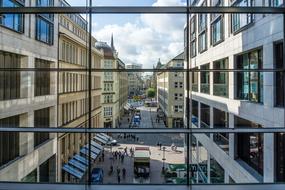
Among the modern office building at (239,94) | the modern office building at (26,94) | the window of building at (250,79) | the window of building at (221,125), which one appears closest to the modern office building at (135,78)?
the modern office building at (239,94)

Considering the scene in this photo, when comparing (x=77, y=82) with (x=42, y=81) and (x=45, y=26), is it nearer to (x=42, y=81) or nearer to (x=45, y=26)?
(x=45, y=26)

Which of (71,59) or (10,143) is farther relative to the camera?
(10,143)

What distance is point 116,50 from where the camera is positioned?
5.34 meters

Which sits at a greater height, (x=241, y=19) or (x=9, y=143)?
(x=241, y=19)

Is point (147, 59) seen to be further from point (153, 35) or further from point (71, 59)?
point (71, 59)

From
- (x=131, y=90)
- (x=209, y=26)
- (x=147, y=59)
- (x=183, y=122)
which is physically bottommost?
(x=183, y=122)

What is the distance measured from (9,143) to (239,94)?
336 inches

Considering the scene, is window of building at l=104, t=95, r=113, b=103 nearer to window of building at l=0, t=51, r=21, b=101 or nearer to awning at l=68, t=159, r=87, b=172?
awning at l=68, t=159, r=87, b=172

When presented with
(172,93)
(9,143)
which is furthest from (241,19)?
(9,143)

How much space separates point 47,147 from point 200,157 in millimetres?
5614

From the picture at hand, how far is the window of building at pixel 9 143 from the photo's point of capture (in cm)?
879

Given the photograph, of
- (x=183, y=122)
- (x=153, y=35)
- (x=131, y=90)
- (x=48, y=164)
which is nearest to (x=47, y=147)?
(x=48, y=164)

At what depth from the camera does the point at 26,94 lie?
9320 millimetres

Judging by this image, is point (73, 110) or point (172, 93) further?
point (73, 110)
